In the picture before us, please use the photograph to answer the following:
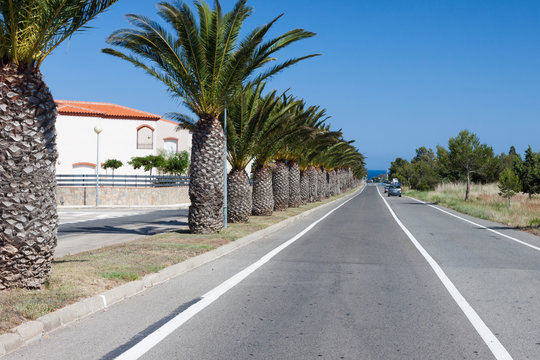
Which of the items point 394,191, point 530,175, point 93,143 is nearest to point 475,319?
point 93,143

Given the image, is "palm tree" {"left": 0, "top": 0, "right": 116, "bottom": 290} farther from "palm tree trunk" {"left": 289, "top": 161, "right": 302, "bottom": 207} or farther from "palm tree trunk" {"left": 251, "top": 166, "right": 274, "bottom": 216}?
"palm tree trunk" {"left": 289, "top": 161, "right": 302, "bottom": 207}

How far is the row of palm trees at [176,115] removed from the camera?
263 inches

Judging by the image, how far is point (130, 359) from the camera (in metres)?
4.46

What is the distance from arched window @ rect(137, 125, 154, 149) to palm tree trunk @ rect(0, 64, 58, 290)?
52.2 metres

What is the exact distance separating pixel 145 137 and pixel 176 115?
40.4 metres

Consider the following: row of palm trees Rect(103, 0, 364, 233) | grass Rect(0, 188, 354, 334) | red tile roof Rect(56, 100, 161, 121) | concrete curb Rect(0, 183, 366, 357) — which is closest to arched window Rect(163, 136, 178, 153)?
red tile roof Rect(56, 100, 161, 121)

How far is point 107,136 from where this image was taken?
5472 centimetres

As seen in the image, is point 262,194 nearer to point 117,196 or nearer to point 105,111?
point 117,196

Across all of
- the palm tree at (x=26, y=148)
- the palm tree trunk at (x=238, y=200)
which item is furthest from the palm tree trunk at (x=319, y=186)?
the palm tree at (x=26, y=148)

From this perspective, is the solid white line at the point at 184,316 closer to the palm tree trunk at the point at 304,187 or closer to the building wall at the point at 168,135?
the palm tree trunk at the point at 304,187

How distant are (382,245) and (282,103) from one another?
1420cm

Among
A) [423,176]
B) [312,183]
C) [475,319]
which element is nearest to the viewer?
[475,319]

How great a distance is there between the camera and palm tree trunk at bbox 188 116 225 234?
49.7ft

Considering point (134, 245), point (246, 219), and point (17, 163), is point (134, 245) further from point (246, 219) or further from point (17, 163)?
point (246, 219)
